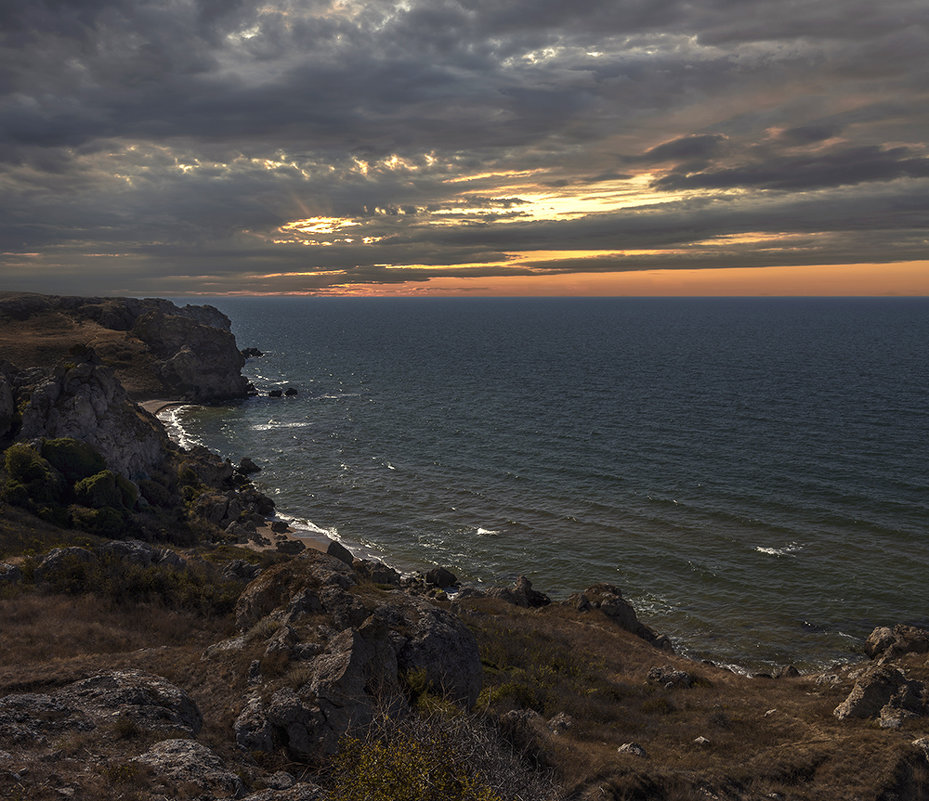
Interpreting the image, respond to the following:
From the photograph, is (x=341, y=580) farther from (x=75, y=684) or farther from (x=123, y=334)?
(x=123, y=334)

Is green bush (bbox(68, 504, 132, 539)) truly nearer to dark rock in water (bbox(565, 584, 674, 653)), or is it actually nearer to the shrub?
dark rock in water (bbox(565, 584, 674, 653))

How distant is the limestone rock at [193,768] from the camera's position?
567 inches

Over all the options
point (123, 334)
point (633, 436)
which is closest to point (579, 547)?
point (633, 436)

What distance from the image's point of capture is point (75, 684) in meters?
18.3

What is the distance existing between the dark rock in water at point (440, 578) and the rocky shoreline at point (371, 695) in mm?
3140

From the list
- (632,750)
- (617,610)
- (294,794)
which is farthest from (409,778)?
(617,610)

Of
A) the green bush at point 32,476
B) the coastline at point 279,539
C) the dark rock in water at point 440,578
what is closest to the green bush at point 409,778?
the dark rock in water at point 440,578

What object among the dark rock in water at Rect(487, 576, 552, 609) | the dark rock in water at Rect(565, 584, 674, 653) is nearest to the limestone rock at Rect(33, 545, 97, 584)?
the dark rock in water at Rect(487, 576, 552, 609)

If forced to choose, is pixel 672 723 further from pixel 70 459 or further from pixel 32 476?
pixel 70 459

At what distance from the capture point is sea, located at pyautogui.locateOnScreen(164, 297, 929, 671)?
4973 cm

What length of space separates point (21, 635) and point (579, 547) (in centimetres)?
4680

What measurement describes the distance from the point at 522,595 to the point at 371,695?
101 feet

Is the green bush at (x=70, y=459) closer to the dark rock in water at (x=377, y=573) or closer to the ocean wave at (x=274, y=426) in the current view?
the dark rock in water at (x=377, y=573)

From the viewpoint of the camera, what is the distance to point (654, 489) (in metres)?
71.4
